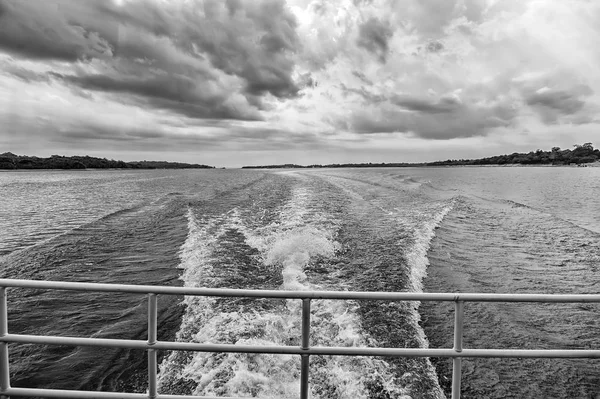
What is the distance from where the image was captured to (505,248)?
516 inches

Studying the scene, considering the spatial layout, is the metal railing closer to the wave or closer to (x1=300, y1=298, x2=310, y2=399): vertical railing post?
(x1=300, y1=298, x2=310, y2=399): vertical railing post

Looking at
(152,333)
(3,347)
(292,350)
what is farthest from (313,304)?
(3,347)

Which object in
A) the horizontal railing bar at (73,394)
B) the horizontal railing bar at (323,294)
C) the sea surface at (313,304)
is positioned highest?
the horizontal railing bar at (323,294)

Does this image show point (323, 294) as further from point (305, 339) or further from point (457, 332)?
point (457, 332)

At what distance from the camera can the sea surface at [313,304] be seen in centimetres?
497

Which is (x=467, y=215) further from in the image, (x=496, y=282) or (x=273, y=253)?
(x=273, y=253)

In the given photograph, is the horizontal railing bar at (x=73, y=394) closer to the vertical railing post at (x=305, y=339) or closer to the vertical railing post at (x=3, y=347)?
the vertical railing post at (x=3, y=347)

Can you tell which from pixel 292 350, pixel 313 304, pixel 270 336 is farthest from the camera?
pixel 313 304

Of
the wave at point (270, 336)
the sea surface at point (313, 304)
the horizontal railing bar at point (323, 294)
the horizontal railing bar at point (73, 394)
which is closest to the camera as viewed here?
the horizontal railing bar at point (323, 294)

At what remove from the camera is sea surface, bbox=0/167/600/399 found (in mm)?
4969

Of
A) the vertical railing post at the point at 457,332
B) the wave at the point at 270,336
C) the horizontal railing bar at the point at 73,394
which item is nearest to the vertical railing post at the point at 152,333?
the horizontal railing bar at the point at 73,394

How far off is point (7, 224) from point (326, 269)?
18142 mm

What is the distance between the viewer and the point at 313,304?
7027mm

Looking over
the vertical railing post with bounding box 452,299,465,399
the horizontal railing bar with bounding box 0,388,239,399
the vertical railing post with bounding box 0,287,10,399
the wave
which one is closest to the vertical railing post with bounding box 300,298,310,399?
the horizontal railing bar with bounding box 0,388,239,399
